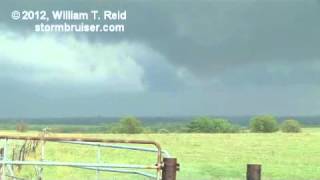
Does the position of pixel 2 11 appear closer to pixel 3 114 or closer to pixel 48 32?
pixel 48 32

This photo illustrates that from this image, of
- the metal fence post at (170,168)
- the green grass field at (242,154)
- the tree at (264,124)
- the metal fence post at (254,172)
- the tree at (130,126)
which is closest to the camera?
the metal fence post at (170,168)

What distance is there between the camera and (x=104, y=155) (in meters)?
7.58

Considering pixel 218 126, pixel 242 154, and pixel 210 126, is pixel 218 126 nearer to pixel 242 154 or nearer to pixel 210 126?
pixel 210 126

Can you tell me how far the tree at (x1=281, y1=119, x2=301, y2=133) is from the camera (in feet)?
25.2

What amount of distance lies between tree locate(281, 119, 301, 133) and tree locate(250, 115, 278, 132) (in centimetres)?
11

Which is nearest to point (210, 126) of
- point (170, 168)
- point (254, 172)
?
point (254, 172)

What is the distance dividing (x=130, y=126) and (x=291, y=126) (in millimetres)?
1721

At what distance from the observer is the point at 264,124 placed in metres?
7.83

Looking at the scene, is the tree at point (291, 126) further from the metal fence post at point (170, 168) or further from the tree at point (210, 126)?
the metal fence post at point (170, 168)

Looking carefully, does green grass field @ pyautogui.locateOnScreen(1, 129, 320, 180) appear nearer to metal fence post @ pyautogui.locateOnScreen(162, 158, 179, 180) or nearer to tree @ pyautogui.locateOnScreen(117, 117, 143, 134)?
tree @ pyautogui.locateOnScreen(117, 117, 143, 134)

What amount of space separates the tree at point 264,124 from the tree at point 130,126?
47.9 inches

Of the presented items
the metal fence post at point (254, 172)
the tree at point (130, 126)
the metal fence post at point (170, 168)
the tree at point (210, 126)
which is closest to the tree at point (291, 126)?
the tree at point (210, 126)

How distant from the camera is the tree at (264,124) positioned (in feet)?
25.4

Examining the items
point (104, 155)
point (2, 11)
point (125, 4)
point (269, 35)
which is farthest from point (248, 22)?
point (2, 11)
